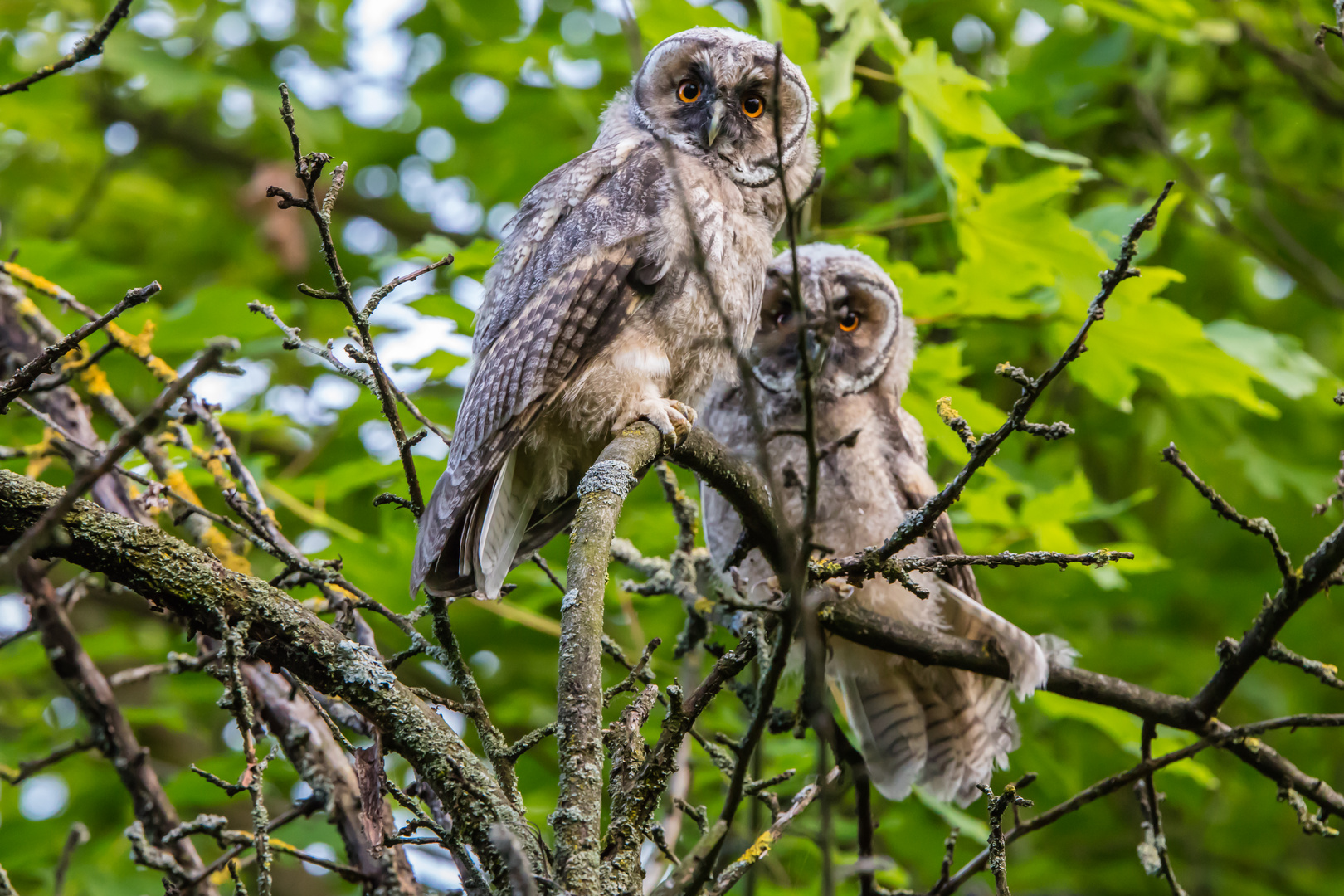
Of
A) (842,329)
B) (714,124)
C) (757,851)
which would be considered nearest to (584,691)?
(757,851)

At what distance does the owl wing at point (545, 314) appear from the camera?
2725 millimetres

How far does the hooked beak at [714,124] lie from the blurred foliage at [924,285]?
0.30 meters

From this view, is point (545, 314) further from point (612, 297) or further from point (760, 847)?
point (760, 847)

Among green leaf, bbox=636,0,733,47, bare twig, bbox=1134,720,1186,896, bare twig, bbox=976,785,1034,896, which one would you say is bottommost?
bare twig, bbox=1134,720,1186,896

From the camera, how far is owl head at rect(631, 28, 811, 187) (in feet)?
10.3

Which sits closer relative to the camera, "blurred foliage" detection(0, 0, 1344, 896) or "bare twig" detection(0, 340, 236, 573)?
"bare twig" detection(0, 340, 236, 573)

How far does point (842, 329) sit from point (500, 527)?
169 centimetres

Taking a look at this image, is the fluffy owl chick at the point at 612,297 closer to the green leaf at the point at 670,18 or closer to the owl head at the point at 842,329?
the green leaf at the point at 670,18

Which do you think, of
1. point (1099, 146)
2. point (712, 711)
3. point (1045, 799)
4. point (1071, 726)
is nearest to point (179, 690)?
point (712, 711)

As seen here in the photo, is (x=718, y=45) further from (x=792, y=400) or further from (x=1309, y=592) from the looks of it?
(x=1309, y=592)

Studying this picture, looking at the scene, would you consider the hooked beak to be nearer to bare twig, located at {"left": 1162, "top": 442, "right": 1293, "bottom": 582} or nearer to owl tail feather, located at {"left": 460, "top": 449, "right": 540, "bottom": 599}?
owl tail feather, located at {"left": 460, "top": 449, "right": 540, "bottom": 599}

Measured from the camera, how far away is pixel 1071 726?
470cm

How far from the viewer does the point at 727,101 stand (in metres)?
3.14

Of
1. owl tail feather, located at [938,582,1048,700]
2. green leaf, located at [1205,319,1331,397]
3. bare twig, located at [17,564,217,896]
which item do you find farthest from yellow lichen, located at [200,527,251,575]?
green leaf, located at [1205,319,1331,397]
